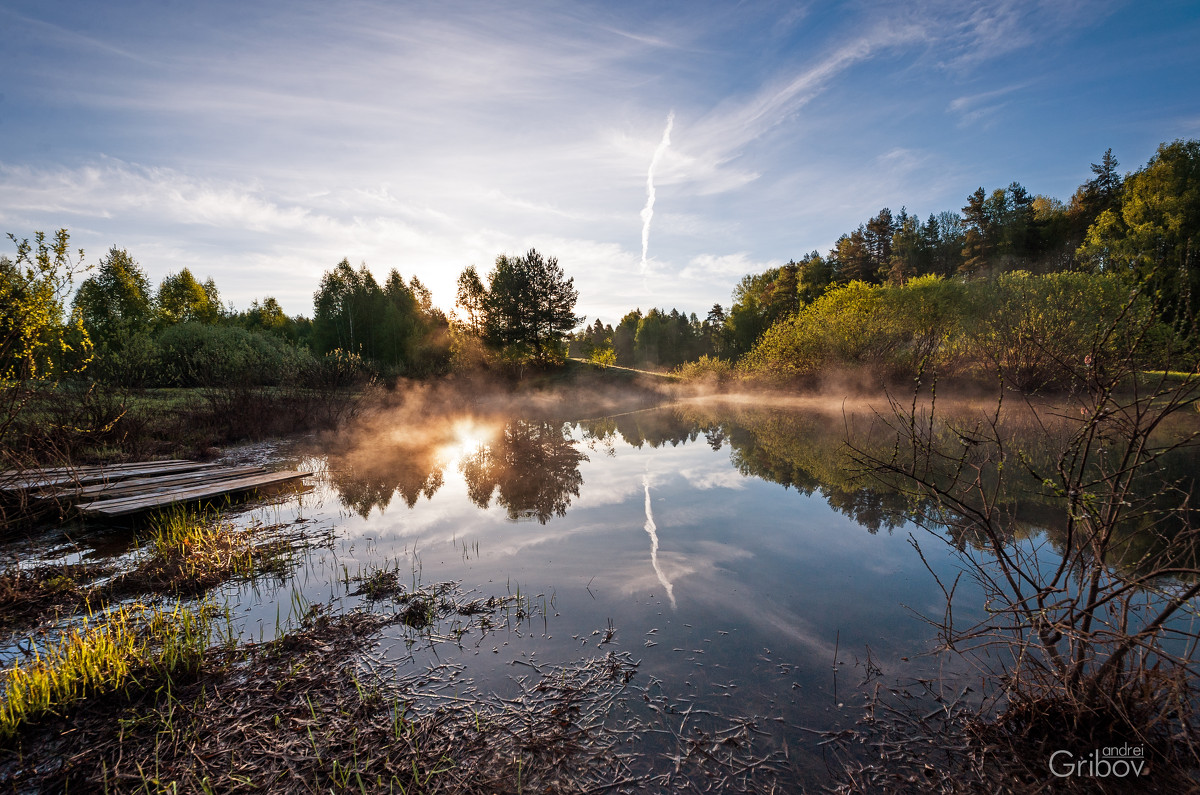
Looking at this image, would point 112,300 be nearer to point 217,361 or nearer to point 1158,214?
point 217,361

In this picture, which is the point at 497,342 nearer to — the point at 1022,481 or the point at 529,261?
the point at 529,261

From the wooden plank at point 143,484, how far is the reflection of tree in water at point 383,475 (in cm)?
204

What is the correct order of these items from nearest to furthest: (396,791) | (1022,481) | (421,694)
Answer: (396,791) < (421,694) < (1022,481)

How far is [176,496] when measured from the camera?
28.4ft

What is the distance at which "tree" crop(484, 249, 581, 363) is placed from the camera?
40.8m

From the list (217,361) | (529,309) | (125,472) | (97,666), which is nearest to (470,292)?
(529,309)

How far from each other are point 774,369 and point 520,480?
81.4 ft

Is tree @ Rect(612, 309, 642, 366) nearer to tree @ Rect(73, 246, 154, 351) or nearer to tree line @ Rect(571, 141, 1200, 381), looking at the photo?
tree line @ Rect(571, 141, 1200, 381)

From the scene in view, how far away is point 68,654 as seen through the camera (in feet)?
13.2

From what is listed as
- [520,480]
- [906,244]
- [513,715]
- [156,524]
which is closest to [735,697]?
[513,715]

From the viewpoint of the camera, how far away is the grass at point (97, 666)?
11.8 feet

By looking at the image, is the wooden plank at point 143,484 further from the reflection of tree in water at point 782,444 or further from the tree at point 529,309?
the tree at point 529,309

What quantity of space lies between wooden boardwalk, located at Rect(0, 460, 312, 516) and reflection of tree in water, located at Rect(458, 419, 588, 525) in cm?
437

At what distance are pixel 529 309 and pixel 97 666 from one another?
38302 millimetres
